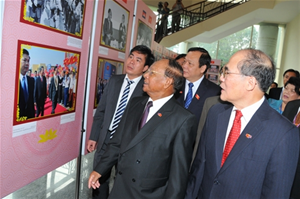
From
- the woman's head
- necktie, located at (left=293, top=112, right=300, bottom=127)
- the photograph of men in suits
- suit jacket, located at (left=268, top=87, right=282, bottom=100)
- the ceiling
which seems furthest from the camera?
the ceiling

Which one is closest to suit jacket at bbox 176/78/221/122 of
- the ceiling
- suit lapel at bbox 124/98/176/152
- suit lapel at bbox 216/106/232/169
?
suit lapel at bbox 124/98/176/152

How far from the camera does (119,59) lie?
3779 millimetres

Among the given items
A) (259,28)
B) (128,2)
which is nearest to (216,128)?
(128,2)

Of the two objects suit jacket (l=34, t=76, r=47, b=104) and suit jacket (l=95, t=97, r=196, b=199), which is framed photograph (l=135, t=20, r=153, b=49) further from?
suit jacket (l=95, t=97, r=196, b=199)

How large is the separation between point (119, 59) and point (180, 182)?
242cm

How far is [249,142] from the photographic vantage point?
1.51m

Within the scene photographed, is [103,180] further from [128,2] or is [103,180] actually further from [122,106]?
[128,2]

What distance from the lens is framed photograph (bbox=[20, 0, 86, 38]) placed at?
1.88m

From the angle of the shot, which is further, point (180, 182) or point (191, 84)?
point (191, 84)

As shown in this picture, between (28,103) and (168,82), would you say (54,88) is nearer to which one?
(28,103)

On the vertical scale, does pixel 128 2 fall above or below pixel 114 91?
above

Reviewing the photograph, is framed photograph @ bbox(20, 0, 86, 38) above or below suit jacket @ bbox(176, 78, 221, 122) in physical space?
above

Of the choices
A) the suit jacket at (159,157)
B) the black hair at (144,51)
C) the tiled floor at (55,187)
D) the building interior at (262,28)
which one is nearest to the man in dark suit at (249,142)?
the suit jacket at (159,157)

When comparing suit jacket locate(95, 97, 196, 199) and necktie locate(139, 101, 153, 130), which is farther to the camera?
necktie locate(139, 101, 153, 130)
